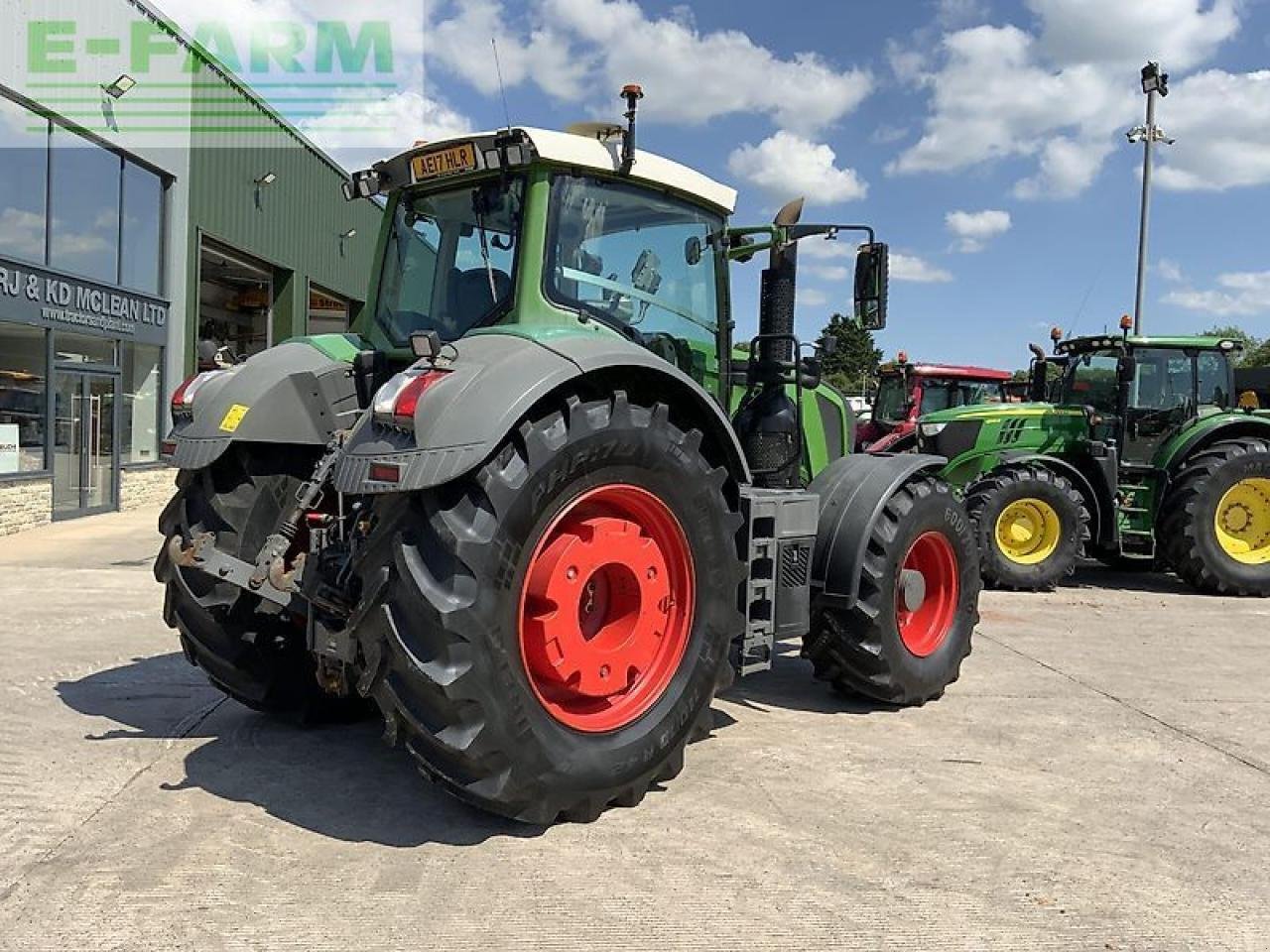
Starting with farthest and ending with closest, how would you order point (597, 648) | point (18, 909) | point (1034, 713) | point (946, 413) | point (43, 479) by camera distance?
point (43, 479)
point (946, 413)
point (1034, 713)
point (597, 648)
point (18, 909)

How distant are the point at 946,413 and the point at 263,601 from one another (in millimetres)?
7992

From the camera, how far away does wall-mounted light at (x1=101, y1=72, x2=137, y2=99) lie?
1322 centimetres

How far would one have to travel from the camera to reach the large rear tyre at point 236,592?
13.4ft

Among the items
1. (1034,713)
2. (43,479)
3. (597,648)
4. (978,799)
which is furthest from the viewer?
(43,479)

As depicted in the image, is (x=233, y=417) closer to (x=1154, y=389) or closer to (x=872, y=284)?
(x=872, y=284)

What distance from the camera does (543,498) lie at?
10.9 ft

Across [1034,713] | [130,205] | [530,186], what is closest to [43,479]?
[130,205]

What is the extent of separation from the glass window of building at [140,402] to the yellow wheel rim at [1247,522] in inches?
527

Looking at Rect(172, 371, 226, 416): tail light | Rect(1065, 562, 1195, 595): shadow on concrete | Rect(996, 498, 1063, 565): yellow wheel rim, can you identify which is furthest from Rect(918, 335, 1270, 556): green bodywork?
Rect(172, 371, 226, 416): tail light

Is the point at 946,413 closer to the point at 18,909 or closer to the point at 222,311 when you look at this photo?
the point at 18,909

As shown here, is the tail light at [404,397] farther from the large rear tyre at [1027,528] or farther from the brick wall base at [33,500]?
the brick wall base at [33,500]

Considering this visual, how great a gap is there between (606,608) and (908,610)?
195 cm

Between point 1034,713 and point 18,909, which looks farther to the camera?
point 1034,713

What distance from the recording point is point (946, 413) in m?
10.5
